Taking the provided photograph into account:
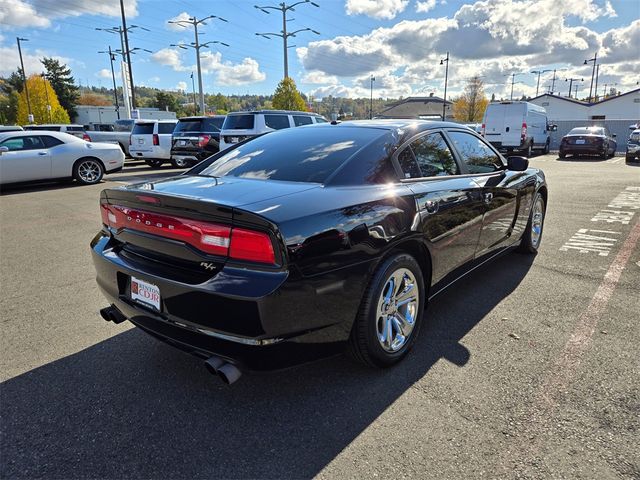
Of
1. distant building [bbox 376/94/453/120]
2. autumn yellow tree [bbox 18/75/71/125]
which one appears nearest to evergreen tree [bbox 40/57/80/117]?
autumn yellow tree [bbox 18/75/71/125]

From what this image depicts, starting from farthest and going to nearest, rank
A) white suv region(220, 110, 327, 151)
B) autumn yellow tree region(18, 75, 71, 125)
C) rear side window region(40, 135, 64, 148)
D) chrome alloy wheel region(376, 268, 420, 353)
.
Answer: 1. autumn yellow tree region(18, 75, 71, 125)
2. white suv region(220, 110, 327, 151)
3. rear side window region(40, 135, 64, 148)
4. chrome alloy wheel region(376, 268, 420, 353)

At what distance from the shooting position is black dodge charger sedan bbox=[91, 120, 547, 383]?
2.11m

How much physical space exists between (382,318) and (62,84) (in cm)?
9766

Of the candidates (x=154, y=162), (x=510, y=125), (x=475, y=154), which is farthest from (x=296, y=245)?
(x=510, y=125)

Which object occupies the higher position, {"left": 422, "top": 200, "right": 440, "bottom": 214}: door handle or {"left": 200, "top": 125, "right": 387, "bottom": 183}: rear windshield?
{"left": 200, "top": 125, "right": 387, "bottom": 183}: rear windshield

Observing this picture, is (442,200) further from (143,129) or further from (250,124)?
(143,129)

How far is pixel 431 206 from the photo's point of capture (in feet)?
9.86

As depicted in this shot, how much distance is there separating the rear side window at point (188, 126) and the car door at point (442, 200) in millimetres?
12572

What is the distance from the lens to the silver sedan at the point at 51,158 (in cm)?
1038

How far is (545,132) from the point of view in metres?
23.0

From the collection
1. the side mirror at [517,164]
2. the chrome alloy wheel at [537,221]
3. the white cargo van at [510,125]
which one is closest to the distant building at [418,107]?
the white cargo van at [510,125]

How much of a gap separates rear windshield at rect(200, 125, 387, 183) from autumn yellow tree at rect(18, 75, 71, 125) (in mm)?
64408

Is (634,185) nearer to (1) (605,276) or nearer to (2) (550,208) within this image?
(2) (550,208)

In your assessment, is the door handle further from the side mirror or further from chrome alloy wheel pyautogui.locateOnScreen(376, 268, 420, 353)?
the side mirror
